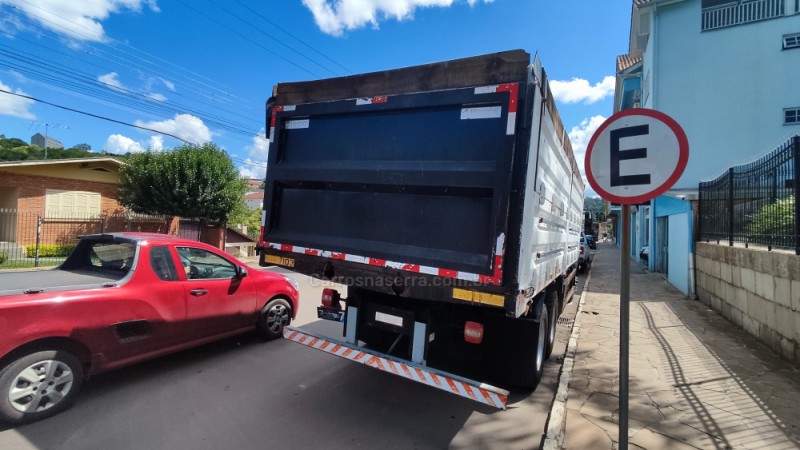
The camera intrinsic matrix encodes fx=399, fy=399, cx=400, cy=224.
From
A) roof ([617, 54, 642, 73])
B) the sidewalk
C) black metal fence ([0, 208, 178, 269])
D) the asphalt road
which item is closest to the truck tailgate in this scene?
the asphalt road

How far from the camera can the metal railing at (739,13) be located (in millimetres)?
14047

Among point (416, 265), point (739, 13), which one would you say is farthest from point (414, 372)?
point (739, 13)

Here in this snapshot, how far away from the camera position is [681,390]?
14.0ft

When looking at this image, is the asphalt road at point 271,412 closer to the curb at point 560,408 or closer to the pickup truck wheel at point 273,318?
the curb at point 560,408

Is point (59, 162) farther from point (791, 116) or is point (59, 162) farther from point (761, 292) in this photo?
point (791, 116)

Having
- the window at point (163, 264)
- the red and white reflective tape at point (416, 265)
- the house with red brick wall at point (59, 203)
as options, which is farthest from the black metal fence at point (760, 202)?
the house with red brick wall at point (59, 203)

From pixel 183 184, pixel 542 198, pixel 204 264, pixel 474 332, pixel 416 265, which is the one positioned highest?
pixel 183 184

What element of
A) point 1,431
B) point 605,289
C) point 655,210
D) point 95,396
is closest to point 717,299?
point 605,289

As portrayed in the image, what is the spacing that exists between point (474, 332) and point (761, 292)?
16.4 ft

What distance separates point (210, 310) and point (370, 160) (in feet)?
8.87

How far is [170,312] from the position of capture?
4.21 metres

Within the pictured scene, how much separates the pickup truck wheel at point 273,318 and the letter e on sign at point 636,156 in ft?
14.2

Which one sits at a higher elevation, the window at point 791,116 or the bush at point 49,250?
the window at point 791,116

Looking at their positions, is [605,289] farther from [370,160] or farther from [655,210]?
[370,160]
